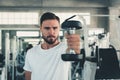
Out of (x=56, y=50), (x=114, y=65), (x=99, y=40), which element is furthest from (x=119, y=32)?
(x=56, y=50)

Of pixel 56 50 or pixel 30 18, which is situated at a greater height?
pixel 30 18

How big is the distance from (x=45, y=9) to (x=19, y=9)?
938mm

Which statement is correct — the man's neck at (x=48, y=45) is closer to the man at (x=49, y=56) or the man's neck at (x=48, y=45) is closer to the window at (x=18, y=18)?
the man at (x=49, y=56)

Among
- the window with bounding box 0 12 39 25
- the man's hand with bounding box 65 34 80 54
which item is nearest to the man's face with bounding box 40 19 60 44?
the man's hand with bounding box 65 34 80 54

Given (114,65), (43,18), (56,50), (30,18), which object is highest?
(30,18)

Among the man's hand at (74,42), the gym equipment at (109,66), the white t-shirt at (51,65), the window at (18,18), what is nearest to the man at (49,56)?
the white t-shirt at (51,65)

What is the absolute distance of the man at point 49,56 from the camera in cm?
158

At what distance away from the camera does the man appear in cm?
158

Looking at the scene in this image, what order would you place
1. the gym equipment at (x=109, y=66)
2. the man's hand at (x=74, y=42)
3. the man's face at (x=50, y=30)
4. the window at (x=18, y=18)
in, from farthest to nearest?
the window at (x=18, y=18)
the gym equipment at (x=109, y=66)
the man's face at (x=50, y=30)
the man's hand at (x=74, y=42)

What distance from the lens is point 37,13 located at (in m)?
11.8

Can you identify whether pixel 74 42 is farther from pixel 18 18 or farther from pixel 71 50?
pixel 18 18

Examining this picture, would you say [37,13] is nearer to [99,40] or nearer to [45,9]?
[45,9]

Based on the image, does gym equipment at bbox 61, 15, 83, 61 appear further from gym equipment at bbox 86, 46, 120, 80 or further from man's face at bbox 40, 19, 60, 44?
gym equipment at bbox 86, 46, 120, 80

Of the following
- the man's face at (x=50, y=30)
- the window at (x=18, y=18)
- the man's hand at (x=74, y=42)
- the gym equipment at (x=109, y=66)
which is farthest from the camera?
the window at (x=18, y=18)
